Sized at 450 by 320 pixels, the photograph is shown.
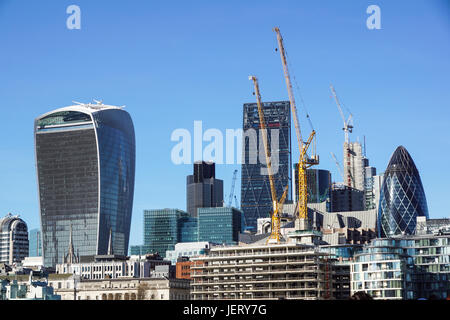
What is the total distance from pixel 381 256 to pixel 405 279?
26.0ft

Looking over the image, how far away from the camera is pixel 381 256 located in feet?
641
